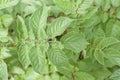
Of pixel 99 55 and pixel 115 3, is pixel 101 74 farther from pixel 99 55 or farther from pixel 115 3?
pixel 115 3

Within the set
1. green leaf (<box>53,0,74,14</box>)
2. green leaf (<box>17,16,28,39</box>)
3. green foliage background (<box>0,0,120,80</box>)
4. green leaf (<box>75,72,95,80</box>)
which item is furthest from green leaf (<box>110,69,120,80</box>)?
green leaf (<box>17,16,28,39</box>)

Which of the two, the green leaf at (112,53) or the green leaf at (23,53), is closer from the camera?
the green leaf at (23,53)

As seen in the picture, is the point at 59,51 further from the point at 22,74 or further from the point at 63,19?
the point at 22,74

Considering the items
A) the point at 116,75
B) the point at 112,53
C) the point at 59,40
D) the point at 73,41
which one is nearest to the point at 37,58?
the point at 73,41

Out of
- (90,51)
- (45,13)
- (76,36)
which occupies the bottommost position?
(90,51)

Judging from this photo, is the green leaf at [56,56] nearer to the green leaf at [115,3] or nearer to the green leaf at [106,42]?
the green leaf at [106,42]

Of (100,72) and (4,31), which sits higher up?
(4,31)

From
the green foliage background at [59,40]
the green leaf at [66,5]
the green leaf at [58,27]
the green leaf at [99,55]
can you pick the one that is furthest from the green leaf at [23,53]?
the green leaf at [99,55]

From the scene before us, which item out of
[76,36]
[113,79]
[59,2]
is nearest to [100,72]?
[113,79]
